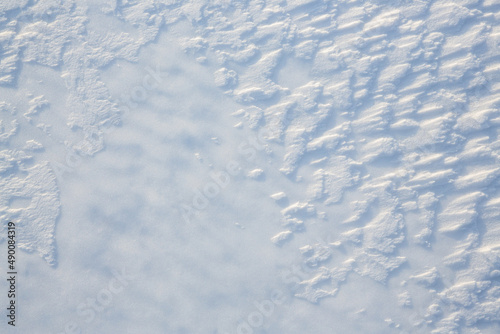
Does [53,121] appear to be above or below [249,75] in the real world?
below

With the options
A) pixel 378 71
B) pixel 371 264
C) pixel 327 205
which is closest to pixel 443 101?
pixel 378 71

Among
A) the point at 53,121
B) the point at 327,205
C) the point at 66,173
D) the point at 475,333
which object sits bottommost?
the point at 475,333

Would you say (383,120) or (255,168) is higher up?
(383,120)

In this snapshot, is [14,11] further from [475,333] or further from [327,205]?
[475,333]

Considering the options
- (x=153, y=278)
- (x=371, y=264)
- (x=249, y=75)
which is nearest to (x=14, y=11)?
(x=249, y=75)

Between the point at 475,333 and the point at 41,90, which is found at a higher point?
the point at 41,90

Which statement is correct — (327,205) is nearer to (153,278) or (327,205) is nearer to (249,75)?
(249,75)
